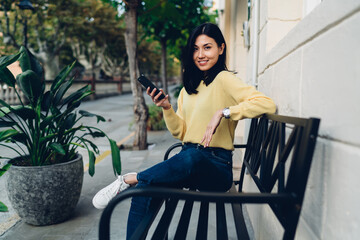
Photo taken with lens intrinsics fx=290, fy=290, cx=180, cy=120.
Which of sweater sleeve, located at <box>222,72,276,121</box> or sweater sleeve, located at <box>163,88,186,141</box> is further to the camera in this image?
sweater sleeve, located at <box>163,88,186,141</box>

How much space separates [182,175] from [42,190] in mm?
1620

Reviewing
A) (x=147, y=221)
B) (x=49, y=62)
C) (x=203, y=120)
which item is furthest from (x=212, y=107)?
(x=49, y=62)

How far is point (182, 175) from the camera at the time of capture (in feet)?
4.88

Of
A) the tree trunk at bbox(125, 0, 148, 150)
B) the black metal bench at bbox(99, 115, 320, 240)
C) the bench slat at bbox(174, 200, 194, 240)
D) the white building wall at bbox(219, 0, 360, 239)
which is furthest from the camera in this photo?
the tree trunk at bbox(125, 0, 148, 150)

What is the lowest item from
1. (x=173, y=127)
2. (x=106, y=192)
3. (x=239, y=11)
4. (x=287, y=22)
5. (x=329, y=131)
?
(x=106, y=192)

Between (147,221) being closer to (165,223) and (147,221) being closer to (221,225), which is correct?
(165,223)

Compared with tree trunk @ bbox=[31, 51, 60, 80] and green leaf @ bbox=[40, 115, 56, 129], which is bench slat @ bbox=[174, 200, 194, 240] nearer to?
green leaf @ bbox=[40, 115, 56, 129]

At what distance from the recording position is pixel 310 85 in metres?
1.23

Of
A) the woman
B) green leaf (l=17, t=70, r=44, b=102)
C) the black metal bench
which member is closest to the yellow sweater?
the woman

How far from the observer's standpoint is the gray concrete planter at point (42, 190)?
2.49 metres

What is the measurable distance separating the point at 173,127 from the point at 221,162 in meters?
0.49

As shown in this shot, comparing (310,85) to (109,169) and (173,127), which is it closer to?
(173,127)

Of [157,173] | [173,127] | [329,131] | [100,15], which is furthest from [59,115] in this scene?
[100,15]

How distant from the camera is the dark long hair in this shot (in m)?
2.04
